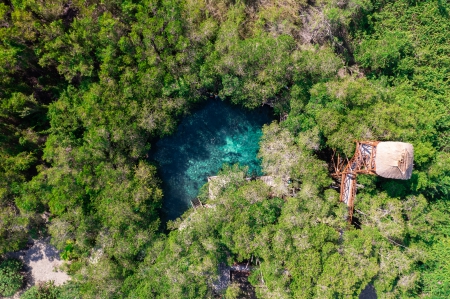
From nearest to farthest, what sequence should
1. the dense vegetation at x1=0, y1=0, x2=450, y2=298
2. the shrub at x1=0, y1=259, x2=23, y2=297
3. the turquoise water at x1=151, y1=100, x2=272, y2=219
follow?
1. the dense vegetation at x1=0, y1=0, x2=450, y2=298
2. the shrub at x1=0, y1=259, x2=23, y2=297
3. the turquoise water at x1=151, y1=100, x2=272, y2=219

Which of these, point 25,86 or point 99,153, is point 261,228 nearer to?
point 99,153

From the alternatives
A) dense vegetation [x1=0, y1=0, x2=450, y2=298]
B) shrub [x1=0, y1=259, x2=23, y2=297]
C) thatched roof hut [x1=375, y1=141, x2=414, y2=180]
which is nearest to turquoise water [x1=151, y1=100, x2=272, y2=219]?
dense vegetation [x1=0, y1=0, x2=450, y2=298]

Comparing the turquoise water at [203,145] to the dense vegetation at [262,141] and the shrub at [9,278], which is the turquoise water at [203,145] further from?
the shrub at [9,278]

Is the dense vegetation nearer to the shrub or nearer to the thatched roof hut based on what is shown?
the shrub

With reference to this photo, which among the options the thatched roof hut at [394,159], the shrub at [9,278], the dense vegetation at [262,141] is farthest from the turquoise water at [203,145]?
the shrub at [9,278]

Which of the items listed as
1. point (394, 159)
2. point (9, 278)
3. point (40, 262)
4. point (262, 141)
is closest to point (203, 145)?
point (262, 141)

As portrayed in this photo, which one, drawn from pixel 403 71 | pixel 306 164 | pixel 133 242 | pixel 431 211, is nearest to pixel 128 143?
pixel 133 242

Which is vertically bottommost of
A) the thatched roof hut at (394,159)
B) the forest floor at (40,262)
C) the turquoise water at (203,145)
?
the forest floor at (40,262)
